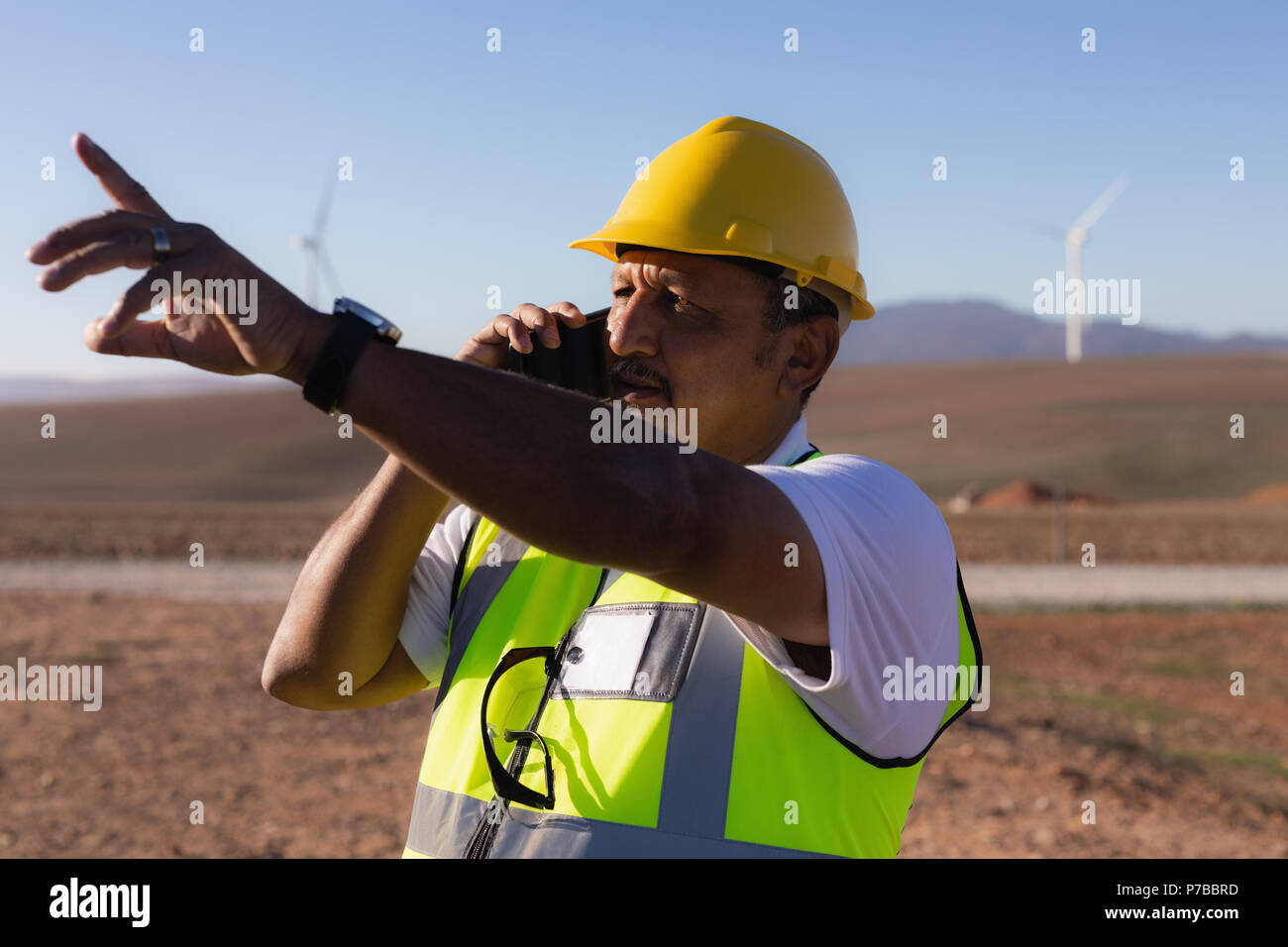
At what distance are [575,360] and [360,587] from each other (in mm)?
684

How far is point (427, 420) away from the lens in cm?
158

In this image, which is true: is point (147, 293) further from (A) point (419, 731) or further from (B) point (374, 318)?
(A) point (419, 731)

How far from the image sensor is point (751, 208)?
2.65 meters

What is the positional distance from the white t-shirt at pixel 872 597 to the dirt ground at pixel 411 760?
5.35m

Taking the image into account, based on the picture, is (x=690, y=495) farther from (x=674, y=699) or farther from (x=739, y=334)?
(x=739, y=334)

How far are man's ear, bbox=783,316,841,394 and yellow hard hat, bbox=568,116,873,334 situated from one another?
0.10 metres

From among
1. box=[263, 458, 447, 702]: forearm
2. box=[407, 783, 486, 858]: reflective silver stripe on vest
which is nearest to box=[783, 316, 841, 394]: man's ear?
box=[263, 458, 447, 702]: forearm

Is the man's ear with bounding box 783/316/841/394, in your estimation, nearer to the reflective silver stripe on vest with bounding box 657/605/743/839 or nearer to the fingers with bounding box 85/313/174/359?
the reflective silver stripe on vest with bounding box 657/605/743/839

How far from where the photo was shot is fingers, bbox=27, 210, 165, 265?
4.79 ft

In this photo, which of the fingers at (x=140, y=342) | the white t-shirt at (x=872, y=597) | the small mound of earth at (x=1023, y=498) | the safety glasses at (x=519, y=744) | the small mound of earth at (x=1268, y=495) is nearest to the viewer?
the fingers at (x=140, y=342)

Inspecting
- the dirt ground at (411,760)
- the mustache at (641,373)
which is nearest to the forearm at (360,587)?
the mustache at (641,373)

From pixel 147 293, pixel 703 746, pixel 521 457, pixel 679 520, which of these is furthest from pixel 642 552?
pixel 147 293

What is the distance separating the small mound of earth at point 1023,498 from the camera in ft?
121

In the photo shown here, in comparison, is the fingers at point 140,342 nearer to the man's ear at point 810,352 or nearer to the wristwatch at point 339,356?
the wristwatch at point 339,356
